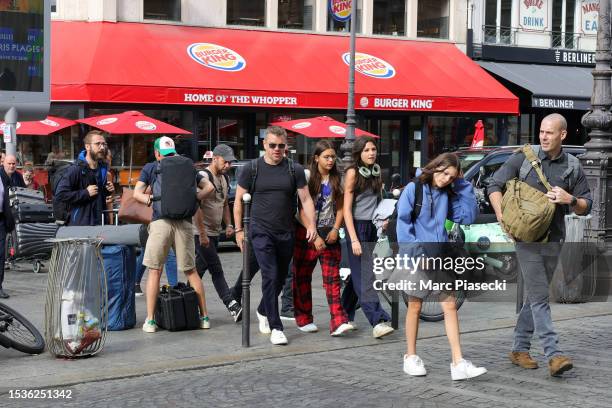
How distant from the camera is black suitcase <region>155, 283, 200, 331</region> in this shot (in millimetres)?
9734

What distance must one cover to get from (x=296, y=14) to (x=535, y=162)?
20.0 m

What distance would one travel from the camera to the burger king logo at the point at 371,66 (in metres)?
26.4

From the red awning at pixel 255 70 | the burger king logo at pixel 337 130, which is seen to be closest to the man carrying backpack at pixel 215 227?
the red awning at pixel 255 70

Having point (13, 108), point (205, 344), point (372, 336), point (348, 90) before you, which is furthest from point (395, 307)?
point (348, 90)

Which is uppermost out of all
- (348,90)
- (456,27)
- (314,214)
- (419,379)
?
(456,27)

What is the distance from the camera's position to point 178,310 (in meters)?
9.74

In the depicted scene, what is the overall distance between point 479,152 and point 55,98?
402 inches

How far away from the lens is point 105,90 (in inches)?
863

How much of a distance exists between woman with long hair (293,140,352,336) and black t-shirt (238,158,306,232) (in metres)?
0.48

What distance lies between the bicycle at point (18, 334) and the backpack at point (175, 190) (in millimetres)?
1712

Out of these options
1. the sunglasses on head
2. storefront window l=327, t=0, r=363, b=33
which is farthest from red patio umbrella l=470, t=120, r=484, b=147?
the sunglasses on head

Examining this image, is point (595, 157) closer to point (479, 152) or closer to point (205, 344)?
point (479, 152)

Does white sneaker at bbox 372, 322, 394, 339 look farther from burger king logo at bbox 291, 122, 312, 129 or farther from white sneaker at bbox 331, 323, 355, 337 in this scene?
burger king logo at bbox 291, 122, 312, 129

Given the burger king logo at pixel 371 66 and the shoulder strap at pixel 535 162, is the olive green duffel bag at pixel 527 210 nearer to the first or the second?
the shoulder strap at pixel 535 162
